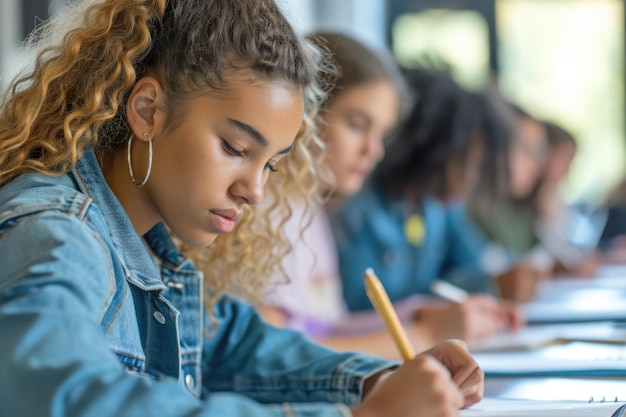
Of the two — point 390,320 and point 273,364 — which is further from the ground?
point 390,320

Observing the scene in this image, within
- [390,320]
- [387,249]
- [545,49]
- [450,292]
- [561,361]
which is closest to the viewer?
[390,320]

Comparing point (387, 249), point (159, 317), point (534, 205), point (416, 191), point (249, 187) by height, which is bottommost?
point (534, 205)

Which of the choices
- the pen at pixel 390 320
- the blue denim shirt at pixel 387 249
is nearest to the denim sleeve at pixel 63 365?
the pen at pixel 390 320

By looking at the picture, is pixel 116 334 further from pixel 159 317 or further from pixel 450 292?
pixel 450 292

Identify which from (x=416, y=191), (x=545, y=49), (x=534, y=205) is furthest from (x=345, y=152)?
(x=545, y=49)

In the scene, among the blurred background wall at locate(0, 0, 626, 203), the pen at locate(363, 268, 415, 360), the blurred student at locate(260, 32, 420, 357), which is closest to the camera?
the pen at locate(363, 268, 415, 360)

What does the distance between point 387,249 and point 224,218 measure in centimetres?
122

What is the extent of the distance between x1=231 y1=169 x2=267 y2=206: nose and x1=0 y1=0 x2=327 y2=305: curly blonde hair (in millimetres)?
79

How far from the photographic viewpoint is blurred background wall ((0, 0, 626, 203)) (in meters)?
3.93

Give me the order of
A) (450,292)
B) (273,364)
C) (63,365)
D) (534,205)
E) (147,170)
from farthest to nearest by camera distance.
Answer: (534,205), (450,292), (273,364), (147,170), (63,365)

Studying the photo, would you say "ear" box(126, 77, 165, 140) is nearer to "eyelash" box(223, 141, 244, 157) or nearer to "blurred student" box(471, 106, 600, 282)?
"eyelash" box(223, 141, 244, 157)

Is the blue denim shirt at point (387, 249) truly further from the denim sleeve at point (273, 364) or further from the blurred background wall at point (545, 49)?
the blurred background wall at point (545, 49)

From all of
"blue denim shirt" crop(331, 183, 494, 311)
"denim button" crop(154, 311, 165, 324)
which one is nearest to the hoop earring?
"denim button" crop(154, 311, 165, 324)

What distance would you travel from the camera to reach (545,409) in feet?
2.61
